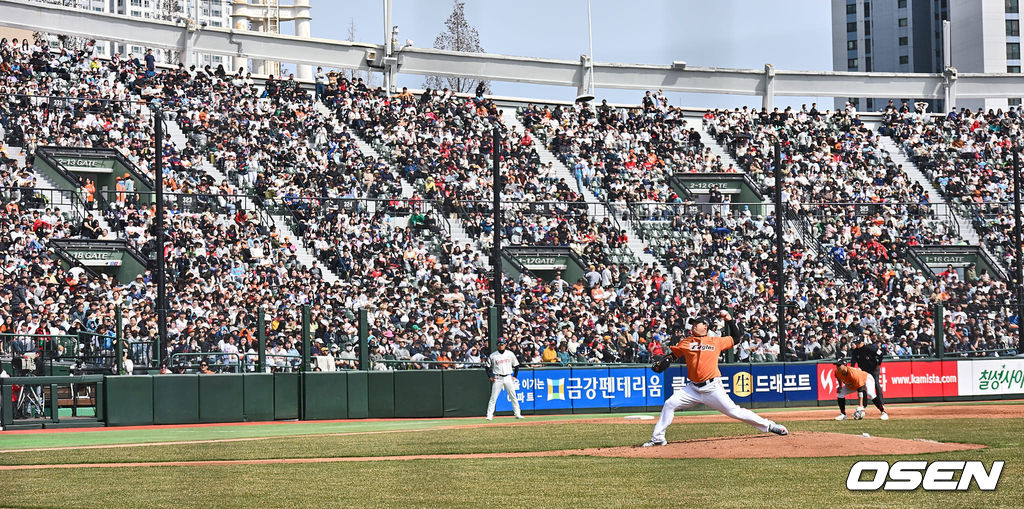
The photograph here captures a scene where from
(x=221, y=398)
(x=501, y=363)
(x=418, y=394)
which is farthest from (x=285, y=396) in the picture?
(x=501, y=363)

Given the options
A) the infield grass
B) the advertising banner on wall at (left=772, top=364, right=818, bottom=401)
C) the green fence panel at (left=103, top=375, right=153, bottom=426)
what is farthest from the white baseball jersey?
the advertising banner on wall at (left=772, top=364, right=818, bottom=401)

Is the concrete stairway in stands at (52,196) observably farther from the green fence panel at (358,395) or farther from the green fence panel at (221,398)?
the green fence panel at (358,395)

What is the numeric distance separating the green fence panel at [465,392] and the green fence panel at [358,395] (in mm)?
1677

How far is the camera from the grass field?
1141 centimetres

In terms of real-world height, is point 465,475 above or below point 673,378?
above

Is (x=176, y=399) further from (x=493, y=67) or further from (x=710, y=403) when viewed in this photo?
(x=493, y=67)

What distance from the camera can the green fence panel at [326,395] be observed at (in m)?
26.0

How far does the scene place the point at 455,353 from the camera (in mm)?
27578

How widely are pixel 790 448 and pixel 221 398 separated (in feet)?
44.1

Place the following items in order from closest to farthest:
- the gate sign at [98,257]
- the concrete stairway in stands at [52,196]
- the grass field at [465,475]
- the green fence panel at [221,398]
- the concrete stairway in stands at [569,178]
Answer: the grass field at [465,475] → the green fence panel at [221,398] → the gate sign at [98,257] → the concrete stairway in stands at [52,196] → the concrete stairway in stands at [569,178]

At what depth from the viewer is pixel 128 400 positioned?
24.3 m

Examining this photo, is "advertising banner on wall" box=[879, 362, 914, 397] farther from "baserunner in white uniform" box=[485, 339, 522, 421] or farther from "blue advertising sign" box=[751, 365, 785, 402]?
"baserunner in white uniform" box=[485, 339, 522, 421]

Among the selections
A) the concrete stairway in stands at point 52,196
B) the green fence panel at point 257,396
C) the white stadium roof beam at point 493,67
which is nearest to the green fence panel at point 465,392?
the green fence panel at point 257,396

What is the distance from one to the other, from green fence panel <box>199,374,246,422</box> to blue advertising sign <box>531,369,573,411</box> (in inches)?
255
